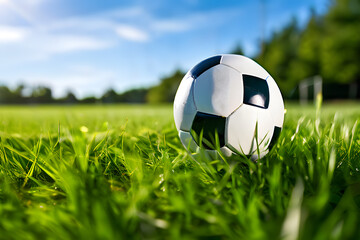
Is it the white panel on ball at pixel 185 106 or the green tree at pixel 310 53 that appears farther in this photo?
the green tree at pixel 310 53

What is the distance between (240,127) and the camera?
1.57m

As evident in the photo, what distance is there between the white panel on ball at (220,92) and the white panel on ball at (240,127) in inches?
1.6

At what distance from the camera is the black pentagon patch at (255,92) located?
160cm

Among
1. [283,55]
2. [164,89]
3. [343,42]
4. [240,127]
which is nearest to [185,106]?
[240,127]

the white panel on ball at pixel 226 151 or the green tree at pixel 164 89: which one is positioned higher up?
the green tree at pixel 164 89

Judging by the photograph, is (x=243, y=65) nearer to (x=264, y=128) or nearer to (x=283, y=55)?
(x=264, y=128)

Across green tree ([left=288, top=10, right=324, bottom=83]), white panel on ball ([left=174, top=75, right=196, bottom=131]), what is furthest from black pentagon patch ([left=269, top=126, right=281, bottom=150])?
green tree ([left=288, top=10, right=324, bottom=83])

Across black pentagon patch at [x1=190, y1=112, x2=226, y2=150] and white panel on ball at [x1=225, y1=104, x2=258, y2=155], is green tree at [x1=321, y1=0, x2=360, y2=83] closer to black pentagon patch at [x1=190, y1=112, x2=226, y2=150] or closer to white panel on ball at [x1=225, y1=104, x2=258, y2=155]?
white panel on ball at [x1=225, y1=104, x2=258, y2=155]

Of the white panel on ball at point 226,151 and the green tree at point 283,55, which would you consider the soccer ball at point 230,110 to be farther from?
the green tree at point 283,55

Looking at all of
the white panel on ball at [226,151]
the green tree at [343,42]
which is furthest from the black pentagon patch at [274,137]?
the green tree at [343,42]

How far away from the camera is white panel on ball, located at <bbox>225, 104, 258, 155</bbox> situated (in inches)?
61.9

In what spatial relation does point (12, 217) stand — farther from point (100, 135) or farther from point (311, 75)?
point (311, 75)

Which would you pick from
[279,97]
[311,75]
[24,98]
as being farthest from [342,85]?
[24,98]

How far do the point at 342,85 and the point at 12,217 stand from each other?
44073 mm
